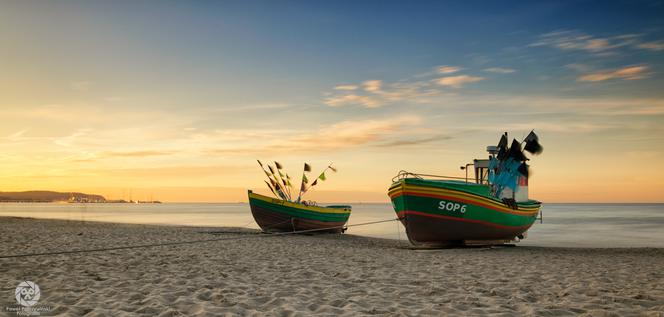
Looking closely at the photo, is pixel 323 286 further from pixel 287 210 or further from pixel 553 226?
pixel 553 226

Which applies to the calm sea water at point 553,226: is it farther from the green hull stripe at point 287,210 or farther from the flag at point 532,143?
the flag at point 532,143

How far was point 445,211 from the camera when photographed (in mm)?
17047

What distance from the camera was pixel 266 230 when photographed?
26484 mm

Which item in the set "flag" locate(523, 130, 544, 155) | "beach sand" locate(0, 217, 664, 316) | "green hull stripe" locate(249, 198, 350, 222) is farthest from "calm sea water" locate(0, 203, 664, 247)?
"beach sand" locate(0, 217, 664, 316)

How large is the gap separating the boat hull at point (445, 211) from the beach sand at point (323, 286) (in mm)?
4214

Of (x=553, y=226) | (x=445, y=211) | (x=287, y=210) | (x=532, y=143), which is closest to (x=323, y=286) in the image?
(x=445, y=211)

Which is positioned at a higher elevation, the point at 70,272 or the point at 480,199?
the point at 480,199

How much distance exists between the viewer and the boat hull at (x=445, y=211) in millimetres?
16938

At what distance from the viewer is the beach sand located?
6.73 m

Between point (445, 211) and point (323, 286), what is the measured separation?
954cm

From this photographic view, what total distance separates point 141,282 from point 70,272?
1.88m

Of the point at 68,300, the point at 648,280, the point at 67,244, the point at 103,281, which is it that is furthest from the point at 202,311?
the point at 67,244

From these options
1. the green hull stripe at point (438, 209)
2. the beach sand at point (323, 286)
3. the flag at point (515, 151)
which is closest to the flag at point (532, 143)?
the flag at point (515, 151)

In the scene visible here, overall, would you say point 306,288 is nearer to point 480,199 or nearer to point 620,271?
point 620,271
